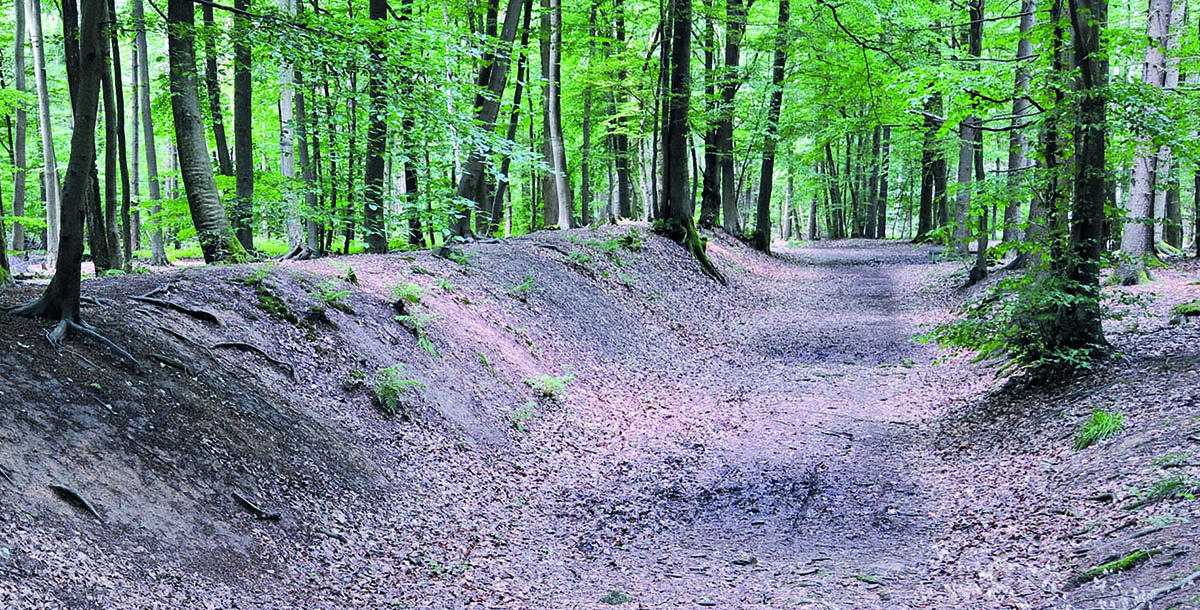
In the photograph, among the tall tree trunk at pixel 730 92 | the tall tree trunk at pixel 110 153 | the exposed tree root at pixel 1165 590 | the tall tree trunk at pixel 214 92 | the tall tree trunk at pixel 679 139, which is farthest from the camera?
the tall tree trunk at pixel 730 92

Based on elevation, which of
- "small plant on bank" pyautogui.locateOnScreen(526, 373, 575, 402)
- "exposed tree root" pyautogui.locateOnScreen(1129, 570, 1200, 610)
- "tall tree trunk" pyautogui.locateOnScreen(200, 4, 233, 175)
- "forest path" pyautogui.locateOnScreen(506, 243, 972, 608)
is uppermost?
"tall tree trunk" pyautogui.locateOnScreen(200, 4, 233, 175)

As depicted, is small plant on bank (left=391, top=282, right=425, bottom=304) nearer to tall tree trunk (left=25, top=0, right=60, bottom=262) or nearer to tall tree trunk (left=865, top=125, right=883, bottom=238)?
tall tree trunk (left=25, top=0, right=60, bottom=262)

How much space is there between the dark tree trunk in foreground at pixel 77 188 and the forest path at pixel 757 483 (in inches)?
158

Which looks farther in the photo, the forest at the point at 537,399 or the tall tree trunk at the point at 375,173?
the tall tree trunk at the point at 375,173

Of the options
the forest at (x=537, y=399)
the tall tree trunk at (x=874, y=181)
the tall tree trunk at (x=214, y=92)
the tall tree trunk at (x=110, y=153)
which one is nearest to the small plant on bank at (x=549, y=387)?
the forest at (x=537, y=399)

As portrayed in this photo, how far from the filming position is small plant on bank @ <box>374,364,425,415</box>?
7.39 meters

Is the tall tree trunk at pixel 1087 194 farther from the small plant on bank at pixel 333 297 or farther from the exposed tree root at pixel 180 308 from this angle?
the exposed tree root at pixel 180 308

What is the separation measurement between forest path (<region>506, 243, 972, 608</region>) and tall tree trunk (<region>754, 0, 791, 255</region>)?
10.2 m

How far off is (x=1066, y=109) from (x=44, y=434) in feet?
29.9

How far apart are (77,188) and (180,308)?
5.48ft

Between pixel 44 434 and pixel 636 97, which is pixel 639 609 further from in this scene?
pixel 636 97

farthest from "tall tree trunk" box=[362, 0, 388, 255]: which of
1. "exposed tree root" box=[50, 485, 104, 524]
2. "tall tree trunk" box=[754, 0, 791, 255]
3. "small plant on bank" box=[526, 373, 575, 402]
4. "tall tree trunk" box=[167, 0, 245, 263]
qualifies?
"tall tree trunk" box=[754, 0, 791, 255]

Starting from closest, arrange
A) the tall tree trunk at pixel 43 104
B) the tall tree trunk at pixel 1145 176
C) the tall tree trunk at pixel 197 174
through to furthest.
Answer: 1. the tall tree trunk at pixel 197 174
2. the tall tree trunk at pixel 1145 176
3. the tall tree trunk at pixel 43 104

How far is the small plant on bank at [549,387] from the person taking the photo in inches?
370
